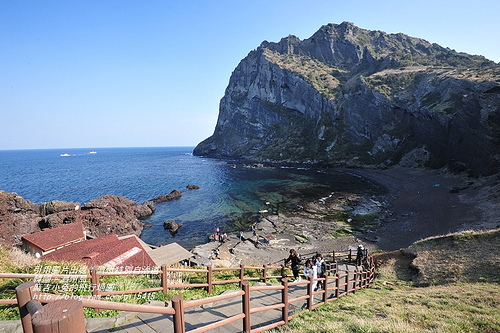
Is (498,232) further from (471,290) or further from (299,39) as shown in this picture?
(299,39)

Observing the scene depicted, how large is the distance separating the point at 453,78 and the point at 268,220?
212ft

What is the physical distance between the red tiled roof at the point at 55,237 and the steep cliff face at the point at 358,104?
2559 inches

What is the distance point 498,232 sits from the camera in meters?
16.4

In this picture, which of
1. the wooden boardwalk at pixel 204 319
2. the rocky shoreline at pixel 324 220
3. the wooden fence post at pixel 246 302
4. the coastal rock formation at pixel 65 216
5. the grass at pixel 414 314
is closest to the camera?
the wooden fence post at pixel 246 302

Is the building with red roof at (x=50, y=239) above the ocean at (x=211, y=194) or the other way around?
above

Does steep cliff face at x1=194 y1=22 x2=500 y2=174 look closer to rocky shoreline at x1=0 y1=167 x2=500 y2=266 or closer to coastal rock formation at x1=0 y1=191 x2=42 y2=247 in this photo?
rocky shoreline at x1=0 y1=167 x2=500 y2=266

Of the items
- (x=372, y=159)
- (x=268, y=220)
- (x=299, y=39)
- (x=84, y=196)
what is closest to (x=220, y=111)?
(x=299, y=39)

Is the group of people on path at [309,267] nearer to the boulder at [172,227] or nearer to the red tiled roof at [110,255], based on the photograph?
the red tiled roof at [110,255]

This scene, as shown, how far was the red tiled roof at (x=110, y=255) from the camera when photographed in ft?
45.2

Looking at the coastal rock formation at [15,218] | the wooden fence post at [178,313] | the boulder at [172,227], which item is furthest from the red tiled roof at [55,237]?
the wooden fence post at [178,313]

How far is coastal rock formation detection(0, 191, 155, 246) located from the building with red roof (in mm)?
3662

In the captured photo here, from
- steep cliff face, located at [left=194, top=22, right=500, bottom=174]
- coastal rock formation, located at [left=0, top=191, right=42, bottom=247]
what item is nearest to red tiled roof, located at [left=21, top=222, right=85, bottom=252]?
coastal rock formation, located at [left=0, top=191, right=42, bottom=247]

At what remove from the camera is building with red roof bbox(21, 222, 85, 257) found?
18906mm

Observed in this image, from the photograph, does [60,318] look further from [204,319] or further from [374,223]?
[374,223]
